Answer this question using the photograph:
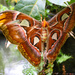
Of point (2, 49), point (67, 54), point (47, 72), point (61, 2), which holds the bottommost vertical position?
point (47, 72)

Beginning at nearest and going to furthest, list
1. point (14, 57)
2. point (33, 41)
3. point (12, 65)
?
point (33, 41) → point (12, 65) → point (14, 57)

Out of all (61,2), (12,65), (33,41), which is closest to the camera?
(61,2)

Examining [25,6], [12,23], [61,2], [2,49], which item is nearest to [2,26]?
[12,23]

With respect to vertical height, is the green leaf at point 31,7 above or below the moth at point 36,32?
above

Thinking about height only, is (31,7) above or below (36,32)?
above

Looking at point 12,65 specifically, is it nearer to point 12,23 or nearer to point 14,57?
point 14,57
